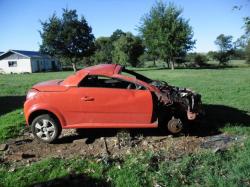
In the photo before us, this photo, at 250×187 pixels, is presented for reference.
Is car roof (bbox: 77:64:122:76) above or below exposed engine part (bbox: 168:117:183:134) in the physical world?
above

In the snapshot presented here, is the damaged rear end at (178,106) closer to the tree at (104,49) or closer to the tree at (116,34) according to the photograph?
the tree at (104,49)

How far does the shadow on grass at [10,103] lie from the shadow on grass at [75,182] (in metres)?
7.91

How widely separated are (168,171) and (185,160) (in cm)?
51

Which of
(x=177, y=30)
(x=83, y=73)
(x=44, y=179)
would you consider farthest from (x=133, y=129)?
(x=177, y=30)

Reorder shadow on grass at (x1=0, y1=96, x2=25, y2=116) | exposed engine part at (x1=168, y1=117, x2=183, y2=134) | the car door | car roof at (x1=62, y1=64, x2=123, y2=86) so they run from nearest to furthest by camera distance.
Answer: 1. the car door
2. exposed engine part at (x1=168, y1=117, x2=183, y2=134)
3. car roof at (x1=62, y1=64, x2=123, y2=86)
4. shadow on grass at (x1=0, y1=96, x2=25, y2=116)

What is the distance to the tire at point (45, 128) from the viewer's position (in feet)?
26.5

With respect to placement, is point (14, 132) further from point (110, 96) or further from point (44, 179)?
point (44, 179)

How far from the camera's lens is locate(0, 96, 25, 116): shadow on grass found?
1399 centimetres

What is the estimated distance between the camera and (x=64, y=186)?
579 cm

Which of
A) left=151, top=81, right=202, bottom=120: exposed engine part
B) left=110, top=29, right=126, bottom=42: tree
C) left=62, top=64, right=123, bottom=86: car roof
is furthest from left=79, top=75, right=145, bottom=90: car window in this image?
left=110, top=29, right=126, bottom=42: tree

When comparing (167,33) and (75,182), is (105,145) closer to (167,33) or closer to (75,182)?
(75,182)

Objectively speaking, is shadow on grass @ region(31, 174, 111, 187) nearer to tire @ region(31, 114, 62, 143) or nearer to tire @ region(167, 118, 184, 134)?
tire @ region(31, 114, 62, 143)

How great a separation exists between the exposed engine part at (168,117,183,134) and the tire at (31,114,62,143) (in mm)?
2358

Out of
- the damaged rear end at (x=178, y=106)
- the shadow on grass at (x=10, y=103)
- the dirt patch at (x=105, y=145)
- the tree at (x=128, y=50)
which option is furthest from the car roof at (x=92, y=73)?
the tree at (x=128, y=50)
